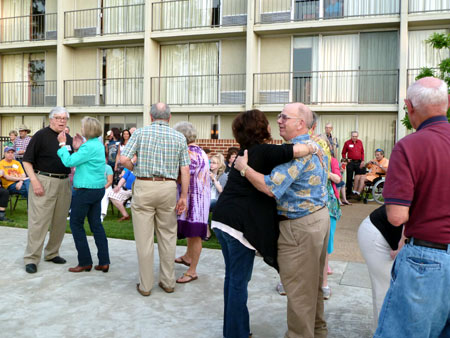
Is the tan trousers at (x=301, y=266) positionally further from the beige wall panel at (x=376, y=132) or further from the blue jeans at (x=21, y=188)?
the beige wall panel at (x=376, y=132)

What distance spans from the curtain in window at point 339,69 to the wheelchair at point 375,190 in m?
3.70

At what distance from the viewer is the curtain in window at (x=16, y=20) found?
20375mm

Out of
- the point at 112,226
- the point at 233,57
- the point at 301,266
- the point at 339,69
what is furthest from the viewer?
the point at 233,57

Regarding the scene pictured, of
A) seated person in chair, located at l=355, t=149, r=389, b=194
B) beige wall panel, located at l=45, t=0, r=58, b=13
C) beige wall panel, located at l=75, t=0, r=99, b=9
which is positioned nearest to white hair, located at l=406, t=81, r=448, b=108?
seated person in chair, located at l=355, t=149, r=389, b=194

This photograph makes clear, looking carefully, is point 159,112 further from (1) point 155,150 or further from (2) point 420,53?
(2) point 420,53

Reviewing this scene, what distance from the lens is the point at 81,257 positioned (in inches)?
214

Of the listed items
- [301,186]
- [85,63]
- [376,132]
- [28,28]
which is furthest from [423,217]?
[28,28]

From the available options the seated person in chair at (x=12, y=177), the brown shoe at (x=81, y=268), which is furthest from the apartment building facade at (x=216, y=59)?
the brown shoe at (x=81, y=268)

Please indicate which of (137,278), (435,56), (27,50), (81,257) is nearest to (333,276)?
(137,278)

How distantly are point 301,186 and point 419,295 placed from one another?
123 cm

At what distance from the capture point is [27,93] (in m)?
20.5

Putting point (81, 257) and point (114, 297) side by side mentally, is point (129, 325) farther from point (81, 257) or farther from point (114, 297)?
point (81, 257)

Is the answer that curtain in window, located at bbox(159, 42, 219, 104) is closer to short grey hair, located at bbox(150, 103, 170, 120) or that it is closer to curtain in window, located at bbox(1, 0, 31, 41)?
curtain in window, located at bbox(1, 0, 31, 41)

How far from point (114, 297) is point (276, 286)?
174 centimetres
